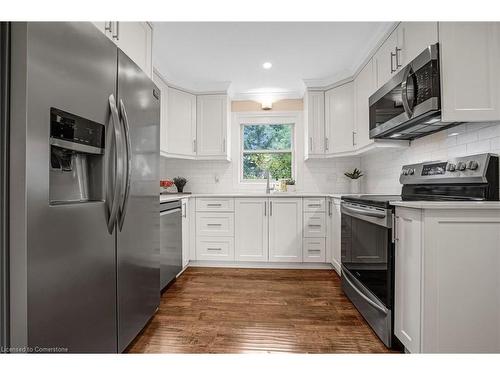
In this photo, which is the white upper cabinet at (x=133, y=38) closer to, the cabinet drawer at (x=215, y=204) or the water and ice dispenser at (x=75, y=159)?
the water and ice dispenser at (x=75, y=159)

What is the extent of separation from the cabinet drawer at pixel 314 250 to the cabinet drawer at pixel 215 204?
1031mm

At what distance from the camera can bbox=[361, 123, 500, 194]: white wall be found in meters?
1.64

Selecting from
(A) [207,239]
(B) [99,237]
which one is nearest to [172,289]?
(A) [207,239]

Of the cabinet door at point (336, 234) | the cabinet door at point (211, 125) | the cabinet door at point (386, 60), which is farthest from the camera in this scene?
the cabinet door at point (211, 125)

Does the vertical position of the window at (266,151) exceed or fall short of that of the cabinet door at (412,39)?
it falls short

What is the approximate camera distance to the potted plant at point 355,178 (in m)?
3.60

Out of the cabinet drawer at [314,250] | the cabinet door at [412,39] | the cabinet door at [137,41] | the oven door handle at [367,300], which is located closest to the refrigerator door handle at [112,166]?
the cabinet door at [137,41]

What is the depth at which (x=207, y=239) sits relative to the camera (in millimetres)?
3340

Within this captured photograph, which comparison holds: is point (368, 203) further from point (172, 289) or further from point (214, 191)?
point (214, 191)

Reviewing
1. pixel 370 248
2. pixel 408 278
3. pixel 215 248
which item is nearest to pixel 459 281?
pixel 408 278

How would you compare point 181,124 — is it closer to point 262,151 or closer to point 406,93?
point 262,151

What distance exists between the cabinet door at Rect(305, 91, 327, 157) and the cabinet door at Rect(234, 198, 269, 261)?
1.02 meters

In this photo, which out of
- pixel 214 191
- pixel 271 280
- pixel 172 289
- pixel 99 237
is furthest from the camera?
pixel 214 191
